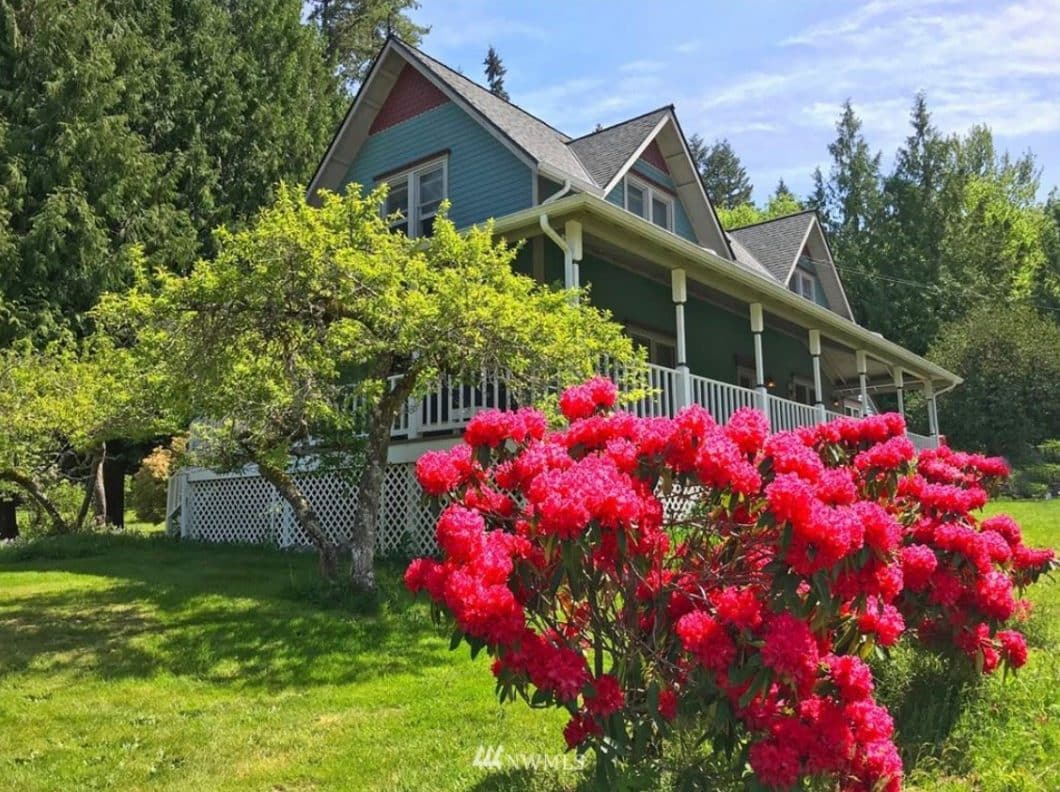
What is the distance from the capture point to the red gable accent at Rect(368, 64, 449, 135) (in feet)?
48.0

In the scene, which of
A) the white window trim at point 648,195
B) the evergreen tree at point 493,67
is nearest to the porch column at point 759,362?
the white window trim at point 648,195

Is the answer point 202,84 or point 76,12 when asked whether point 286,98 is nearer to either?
point 202,84

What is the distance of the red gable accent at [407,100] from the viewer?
14.6 m

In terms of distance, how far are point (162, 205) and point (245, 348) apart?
1348 centimetres

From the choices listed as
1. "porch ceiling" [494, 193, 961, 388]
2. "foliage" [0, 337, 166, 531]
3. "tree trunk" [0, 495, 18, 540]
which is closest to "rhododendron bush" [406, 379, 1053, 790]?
"foliage" [0, 337, 166, 531]

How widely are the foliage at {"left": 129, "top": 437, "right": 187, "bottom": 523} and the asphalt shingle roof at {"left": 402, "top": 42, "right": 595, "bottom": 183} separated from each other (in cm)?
980

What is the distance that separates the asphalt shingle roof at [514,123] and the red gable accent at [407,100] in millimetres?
Answer: 339

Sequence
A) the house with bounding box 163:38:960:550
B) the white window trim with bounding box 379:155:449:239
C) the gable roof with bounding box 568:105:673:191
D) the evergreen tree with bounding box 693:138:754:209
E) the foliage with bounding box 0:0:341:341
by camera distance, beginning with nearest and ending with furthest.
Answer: the house with bounding box 163:38:960:550
the gable roof with bounding box 568:105:673:191
the white window trim with bounding box 379:155:449:239
the foliage with bounding box 0:0:341:341
the evergreen tree with bounding box 693:138:754:209

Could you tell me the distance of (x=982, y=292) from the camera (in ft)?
121

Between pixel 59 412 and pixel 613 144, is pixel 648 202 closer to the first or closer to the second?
pixel 613 144

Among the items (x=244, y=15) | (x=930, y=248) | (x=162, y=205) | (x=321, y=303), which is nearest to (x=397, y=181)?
(x=162, y=205)

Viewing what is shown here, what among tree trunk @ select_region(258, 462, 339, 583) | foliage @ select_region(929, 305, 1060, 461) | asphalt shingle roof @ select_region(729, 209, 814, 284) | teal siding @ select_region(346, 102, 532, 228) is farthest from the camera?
foliage @ select_region(929, 305, 1060, 461)

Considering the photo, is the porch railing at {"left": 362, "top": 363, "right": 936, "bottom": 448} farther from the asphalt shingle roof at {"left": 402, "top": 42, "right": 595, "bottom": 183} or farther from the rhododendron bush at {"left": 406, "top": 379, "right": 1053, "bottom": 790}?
the rhododendron bush at {"left": 406, "top": 379, "right": 1053, "bottom": 790}
